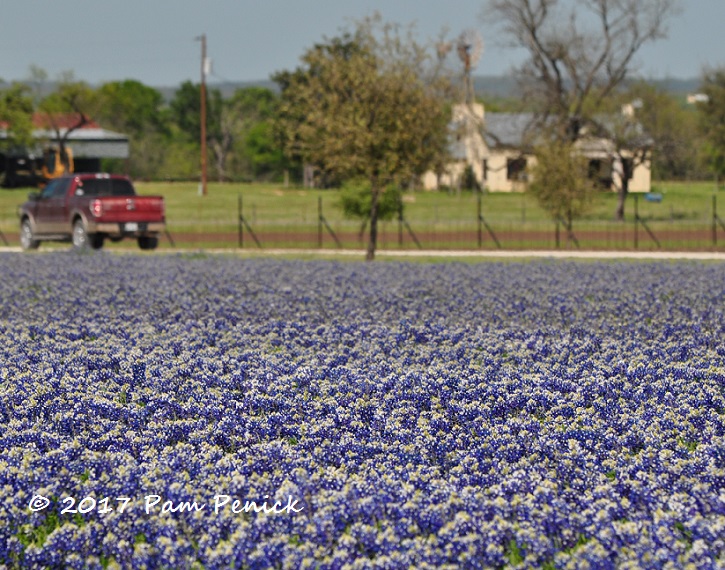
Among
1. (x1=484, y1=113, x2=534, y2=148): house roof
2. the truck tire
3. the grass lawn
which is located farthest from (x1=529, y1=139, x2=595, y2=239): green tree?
(x1=484, y1=113, x2=534, y2=148): house roof

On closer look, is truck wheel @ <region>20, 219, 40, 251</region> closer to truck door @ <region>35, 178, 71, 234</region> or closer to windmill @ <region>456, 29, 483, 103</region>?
truck door @ <region>35, 178, 71, 234</region>

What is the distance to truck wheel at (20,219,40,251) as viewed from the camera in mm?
30833

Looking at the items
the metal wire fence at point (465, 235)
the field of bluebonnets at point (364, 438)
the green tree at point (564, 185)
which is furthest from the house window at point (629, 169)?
the field of bluebonnets at point (364, 438)

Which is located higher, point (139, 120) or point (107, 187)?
point (139, 120)

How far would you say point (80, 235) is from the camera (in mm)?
28797

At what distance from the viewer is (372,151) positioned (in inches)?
1091

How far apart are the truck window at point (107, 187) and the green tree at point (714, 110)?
56275mm

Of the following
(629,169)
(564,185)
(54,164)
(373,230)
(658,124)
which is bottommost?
(373,230)

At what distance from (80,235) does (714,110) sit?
62.2 m

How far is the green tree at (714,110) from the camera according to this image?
77375 mm

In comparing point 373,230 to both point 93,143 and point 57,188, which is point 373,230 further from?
point 93,143

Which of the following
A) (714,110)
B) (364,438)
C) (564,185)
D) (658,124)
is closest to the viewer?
(364,438)

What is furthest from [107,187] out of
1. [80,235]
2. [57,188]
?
[80,235]

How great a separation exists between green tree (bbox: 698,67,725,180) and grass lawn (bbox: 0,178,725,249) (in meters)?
8.94
